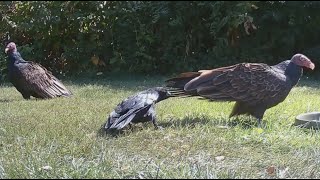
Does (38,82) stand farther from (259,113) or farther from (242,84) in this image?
(259,113)

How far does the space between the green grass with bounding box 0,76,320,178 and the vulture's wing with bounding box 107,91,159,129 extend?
0.12 m

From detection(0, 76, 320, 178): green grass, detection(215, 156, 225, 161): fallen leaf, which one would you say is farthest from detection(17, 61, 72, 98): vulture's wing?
detection(215, 156, 225, 161): fallen leaf

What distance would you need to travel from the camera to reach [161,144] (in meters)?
4.85

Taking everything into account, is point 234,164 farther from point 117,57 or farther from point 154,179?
point 117,57

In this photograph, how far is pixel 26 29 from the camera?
11.6m

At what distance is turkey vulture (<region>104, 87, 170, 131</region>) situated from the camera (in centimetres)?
523

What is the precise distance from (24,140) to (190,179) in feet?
6.30

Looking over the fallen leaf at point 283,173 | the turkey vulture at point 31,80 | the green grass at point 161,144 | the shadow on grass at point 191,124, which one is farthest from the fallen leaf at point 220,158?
the turkey vulture at point 31,80

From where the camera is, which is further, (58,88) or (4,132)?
(58,88)

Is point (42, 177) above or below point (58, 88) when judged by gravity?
above

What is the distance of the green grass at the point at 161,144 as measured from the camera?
3.71 m

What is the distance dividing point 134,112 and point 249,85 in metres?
1.19

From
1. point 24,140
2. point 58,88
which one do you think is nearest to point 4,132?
point 24,140

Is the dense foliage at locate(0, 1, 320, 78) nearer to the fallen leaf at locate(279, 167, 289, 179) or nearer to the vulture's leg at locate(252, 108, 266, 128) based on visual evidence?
the vulture's leg at locate(252, 108, 266, 128)
